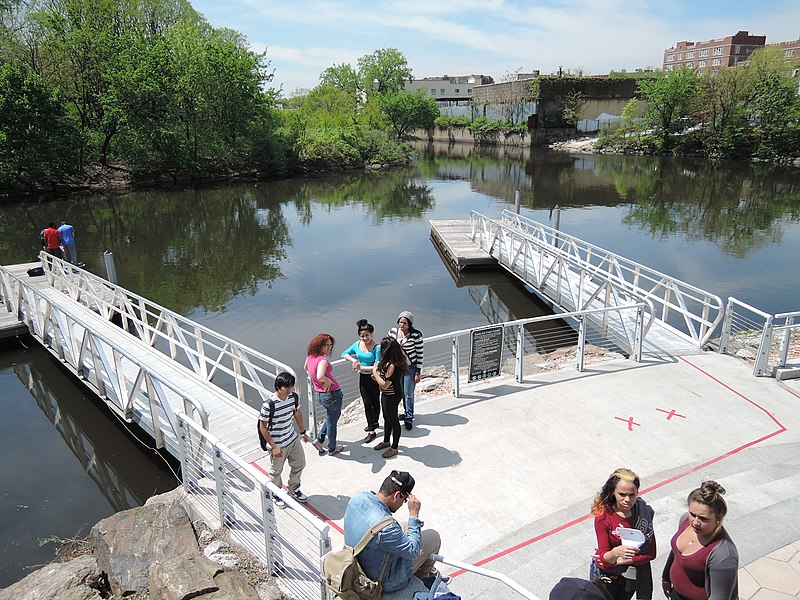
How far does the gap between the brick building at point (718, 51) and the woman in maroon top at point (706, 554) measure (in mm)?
126915

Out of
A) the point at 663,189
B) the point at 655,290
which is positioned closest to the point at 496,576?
the point at 655,290

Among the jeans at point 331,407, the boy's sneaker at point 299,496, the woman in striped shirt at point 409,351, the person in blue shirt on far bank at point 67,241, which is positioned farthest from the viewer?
the person in blue shirt on far bank at point 67,241

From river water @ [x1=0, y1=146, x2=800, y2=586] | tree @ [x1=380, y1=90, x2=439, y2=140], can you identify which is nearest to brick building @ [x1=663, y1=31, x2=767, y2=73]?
tree @ [x1=380, y1=90, x2=439, y2=140]

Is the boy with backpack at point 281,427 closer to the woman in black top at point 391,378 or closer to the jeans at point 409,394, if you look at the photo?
the woman in black top at point 391,378

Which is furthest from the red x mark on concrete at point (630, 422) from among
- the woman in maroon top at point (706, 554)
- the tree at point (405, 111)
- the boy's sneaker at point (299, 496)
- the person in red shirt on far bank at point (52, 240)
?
the tree at point (405, 111)

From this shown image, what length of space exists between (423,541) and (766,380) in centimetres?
721

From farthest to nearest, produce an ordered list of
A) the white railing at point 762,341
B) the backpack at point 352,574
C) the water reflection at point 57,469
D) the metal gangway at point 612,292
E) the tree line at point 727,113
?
1. the tree line at point 727,113
2. the metal gangway at point 612,292
3. the white railing at point 762,341
4. the water reflection at point 57,469
5. the backpack at point 352,574

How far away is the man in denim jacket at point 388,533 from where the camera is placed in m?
Answer: 3.46

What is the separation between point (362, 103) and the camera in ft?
299

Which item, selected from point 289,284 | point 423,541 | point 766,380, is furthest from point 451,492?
point 289,284

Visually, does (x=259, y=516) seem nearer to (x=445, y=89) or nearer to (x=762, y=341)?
(x=762, y=341)

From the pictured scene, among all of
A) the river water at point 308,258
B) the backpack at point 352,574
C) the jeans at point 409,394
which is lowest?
the river water at point 308,258

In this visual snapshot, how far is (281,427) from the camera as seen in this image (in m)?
5.33

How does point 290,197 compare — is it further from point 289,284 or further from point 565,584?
point 565,584
